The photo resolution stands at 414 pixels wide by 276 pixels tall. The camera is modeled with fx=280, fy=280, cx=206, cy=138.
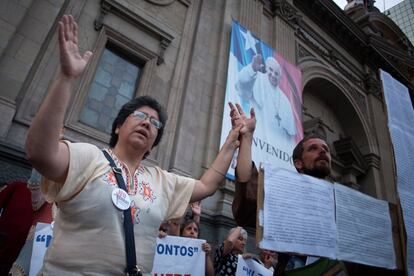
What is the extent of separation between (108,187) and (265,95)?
715 cm

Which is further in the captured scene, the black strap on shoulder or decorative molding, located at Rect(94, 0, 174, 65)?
decorative molding, located at Rect(94, 0, 174, 65)

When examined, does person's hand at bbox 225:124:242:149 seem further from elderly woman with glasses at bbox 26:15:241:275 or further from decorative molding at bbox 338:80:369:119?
decorative molding at bbox 338:80:369:119

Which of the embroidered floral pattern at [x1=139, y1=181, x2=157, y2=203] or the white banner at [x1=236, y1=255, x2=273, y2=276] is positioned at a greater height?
the embroidered floral pattern at [x1=139, y1=181, x2=157, y2=203]

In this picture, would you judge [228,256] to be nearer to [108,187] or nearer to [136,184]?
[136,184]

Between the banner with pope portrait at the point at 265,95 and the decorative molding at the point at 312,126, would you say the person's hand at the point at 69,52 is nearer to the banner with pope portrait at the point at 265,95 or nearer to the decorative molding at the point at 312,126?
the banner with pope portrait at the point at 265,95

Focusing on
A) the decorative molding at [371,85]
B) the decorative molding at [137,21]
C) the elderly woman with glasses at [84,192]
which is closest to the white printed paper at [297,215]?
the elderly woman with glasses at [84,192]

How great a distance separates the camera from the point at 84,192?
1.18 metres

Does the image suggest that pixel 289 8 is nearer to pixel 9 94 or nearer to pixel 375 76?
pixel 375 76

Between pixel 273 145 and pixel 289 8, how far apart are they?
7123 mm

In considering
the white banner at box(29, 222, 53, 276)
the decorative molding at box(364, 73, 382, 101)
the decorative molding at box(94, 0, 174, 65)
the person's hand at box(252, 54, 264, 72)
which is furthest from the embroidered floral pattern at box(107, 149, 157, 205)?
the decorative molding at box(364, 73, 382, 101)

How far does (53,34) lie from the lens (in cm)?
520

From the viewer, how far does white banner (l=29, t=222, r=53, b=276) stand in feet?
8.28

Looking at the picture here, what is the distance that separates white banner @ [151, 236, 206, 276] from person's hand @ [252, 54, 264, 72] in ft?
19.4

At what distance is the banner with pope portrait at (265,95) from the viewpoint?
714 centimetres
